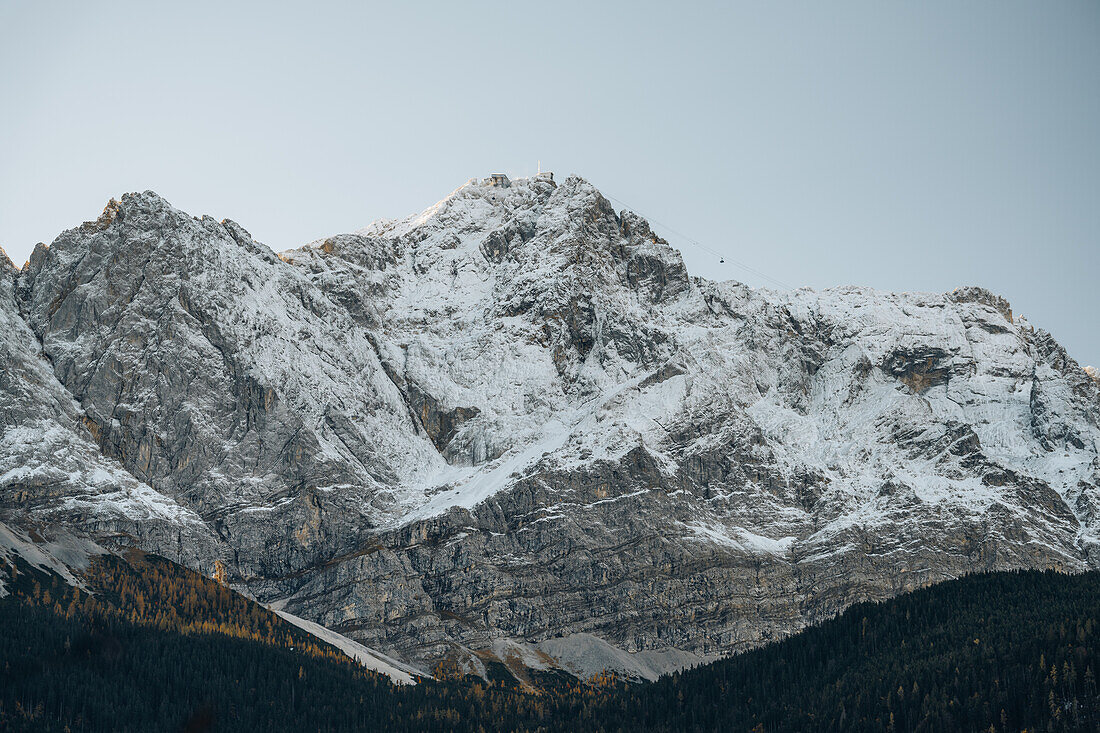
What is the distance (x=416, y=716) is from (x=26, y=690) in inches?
2284

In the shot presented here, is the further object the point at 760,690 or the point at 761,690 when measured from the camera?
the point at 760,690

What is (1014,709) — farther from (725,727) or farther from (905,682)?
(725,727)

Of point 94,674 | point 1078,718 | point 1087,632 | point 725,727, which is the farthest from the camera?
point 94,674

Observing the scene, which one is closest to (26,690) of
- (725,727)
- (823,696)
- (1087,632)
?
(725,727)

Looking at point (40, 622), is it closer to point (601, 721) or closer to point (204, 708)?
point (204, 708)

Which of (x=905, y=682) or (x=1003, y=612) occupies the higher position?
(x=1003, y=612)

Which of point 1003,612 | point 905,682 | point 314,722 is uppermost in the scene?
point 1003,612

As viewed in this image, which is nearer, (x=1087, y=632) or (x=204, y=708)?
(x=1087, y=632)

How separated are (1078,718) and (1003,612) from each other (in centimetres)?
4019

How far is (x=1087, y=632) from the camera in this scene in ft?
546

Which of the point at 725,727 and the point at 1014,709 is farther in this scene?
the point at 725,727

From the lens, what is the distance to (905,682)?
565 feet

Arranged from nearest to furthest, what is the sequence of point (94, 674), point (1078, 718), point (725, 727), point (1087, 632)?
point (1078, 718) < point (1087, 632) < point (725, 727) < point (94, 674)

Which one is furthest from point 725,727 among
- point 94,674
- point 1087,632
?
point 94,674
